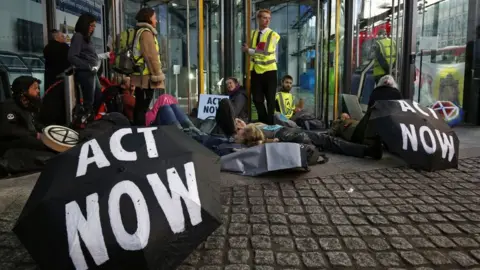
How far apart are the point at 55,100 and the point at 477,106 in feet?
23.7

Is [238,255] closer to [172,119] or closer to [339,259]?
[339,259]

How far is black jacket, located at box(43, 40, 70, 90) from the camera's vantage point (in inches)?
232

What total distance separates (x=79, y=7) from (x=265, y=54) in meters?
2.93

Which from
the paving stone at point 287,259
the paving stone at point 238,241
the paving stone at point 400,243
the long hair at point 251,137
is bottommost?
the paving stone at point 287,259

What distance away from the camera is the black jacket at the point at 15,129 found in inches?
171

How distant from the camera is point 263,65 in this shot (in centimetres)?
688

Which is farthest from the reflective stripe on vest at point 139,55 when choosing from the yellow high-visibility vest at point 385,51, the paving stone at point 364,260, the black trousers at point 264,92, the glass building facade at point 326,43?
the yellow high-visibility vest at point 385,51

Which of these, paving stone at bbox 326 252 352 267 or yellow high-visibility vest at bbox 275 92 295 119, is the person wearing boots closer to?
yellow high-visibility vest at bbox 275 92 295 119

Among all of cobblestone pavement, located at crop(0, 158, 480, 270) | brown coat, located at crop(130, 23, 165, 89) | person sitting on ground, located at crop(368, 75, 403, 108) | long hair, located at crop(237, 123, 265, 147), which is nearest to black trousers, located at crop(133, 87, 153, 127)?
brown coat, located at crop(130, 23, 165, 89)

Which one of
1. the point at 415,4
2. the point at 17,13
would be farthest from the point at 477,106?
the point at 17,13

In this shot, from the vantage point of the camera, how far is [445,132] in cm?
470

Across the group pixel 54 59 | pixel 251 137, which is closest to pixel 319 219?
pixel 251 137

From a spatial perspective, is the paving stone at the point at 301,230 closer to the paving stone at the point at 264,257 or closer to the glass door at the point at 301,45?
the paving stone at the point at 264,257

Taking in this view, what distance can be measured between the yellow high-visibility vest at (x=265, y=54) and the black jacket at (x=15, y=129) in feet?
11.5
